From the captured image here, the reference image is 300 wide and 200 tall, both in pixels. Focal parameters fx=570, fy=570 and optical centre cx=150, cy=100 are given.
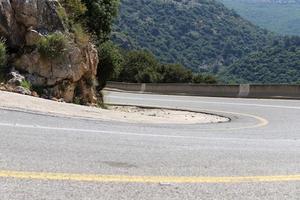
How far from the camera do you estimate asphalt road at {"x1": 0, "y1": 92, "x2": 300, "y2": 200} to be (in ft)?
20.3

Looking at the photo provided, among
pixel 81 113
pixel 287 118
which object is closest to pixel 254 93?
pixel 287 118

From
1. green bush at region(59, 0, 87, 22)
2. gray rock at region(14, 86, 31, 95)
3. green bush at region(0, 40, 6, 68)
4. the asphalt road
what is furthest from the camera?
green bush at region(59, 0, 87, 22)

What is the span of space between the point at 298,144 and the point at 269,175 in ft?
13.9

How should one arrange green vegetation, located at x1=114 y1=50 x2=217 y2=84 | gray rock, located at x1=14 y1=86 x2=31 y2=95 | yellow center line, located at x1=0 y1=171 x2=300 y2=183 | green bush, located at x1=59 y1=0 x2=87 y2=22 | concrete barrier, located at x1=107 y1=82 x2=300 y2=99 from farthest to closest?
1. green vegetation, located at x1=114 y1=50 x2=217 y2=84
2. concrete barrier, located at x1=107 y1=82 x2=300 y2=99
3. green bush, located at x1=59 y1=0 x2=87 y2=22
4. gray rock, located at x1=14 y1=86 x2=31 y2=95
5. yellow center line, located at x1=0 y1=171 x2=300 y2=183

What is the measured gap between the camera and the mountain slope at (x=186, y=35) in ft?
525

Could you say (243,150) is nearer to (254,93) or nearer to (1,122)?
(1,122)

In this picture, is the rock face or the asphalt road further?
the rock face

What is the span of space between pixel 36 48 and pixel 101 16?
12.1 meters

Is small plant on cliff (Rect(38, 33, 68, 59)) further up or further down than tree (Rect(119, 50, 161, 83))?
further up

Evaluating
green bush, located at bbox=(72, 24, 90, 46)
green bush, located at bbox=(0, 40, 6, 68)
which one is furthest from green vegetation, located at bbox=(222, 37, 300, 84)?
green bush, located at bbox=(0, 40, 6, 68)

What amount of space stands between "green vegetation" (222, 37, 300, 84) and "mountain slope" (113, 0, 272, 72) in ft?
89.4

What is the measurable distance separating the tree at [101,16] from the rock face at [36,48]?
8.78 meters

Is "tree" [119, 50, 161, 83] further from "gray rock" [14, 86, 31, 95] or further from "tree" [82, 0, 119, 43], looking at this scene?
"gray rock" [14, 86, 31, 95]

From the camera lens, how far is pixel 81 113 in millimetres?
14883
